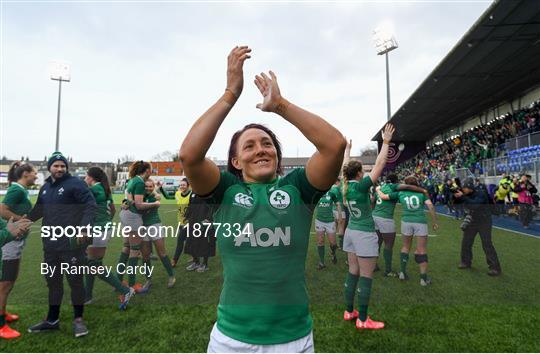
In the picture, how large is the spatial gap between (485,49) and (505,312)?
486 inches

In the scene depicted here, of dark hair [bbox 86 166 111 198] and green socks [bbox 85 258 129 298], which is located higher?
dark hair [bbox 86 166 111 198]

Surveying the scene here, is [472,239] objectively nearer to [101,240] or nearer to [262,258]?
[262,258]

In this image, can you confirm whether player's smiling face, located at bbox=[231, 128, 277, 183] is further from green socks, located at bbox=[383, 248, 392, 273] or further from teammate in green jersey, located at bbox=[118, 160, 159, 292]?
green socks, located at bbox=[383, 248, 392, 273]

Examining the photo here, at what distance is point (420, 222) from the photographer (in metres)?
5.96

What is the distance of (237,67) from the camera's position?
158 cm

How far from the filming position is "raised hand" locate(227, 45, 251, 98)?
1.56 m

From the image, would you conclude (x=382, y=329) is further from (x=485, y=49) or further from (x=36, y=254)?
(x=485, y=49)

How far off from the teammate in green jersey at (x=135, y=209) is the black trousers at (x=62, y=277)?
143cm

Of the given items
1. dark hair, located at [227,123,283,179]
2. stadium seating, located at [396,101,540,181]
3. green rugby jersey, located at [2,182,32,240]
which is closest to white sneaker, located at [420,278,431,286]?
dark hair, located at [227,123,283,179]

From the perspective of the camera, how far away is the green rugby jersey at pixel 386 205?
5.98 metres

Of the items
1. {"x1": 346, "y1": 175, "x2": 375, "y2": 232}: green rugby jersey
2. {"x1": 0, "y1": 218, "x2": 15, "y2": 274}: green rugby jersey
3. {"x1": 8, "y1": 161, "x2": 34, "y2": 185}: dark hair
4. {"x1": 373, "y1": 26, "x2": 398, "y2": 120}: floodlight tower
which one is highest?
{"x1": 373, "y1": 26, "x2": 398, "y2": 120}: floodlight tower

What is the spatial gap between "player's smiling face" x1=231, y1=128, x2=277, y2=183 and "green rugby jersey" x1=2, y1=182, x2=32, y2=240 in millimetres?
4136

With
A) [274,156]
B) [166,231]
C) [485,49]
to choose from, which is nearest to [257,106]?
[274,156]

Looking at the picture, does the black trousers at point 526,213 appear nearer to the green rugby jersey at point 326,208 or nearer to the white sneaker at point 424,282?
the white sneaker at point 424,282
